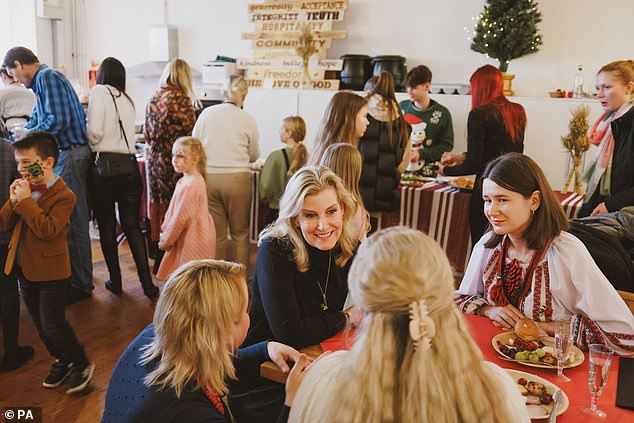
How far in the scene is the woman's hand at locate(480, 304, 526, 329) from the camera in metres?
1.95

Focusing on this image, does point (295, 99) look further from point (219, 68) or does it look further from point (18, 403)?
point (18, 403)

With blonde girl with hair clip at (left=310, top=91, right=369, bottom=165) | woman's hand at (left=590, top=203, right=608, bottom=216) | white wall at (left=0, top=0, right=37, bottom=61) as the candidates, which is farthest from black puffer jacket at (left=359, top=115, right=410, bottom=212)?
white wall at (left=0, top=0, right=37, bottom=61)

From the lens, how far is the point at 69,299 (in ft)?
13.4

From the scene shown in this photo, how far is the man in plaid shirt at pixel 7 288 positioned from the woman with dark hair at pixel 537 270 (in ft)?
7.43

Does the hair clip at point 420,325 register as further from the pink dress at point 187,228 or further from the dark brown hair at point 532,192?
the pink dress at point 187,228

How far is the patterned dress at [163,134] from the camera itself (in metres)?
4.17

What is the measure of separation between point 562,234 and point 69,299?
10.8ft

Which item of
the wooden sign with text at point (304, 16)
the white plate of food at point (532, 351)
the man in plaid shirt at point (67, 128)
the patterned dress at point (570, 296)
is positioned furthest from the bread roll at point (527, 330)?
the wooden sign with text at point (304, 16)

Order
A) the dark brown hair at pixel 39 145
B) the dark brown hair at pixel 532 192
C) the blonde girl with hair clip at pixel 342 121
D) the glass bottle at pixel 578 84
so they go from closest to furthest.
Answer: the dark brown hair at pixel 532 192 → the dark brown hair at pixel 39 145 → the blonde girl with hair clip at pixel 342 121 → the glass bottle at pixel 578 84

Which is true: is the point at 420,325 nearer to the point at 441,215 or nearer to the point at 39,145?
the point at 39,145

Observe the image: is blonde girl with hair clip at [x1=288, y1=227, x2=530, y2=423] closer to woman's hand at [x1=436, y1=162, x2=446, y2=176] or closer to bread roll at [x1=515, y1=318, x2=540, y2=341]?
bread roll at [x1=515, y1=318, x2=540, y2=341]

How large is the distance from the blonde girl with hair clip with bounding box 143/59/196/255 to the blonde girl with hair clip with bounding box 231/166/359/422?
233 centimetres

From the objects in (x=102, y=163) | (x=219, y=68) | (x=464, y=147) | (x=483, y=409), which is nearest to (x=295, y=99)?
(x=219, y=68)

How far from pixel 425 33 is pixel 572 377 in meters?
4.99
